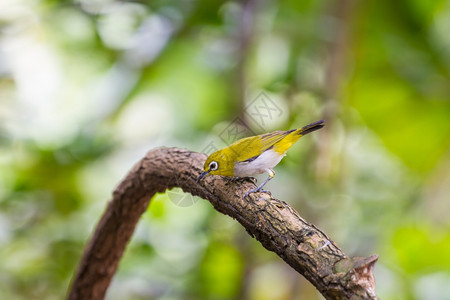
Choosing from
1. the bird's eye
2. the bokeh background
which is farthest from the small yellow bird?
the bokeh background

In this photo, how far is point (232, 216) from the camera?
99 cm

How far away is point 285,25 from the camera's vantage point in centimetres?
260

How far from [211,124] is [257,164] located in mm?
1531

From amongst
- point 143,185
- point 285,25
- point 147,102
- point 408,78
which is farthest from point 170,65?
point 143,185

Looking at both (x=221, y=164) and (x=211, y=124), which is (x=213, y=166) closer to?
(x=221, y=164)

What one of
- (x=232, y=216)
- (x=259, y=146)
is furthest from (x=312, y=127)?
(x=232, y=216)

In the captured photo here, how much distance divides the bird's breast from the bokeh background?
98 centimetres

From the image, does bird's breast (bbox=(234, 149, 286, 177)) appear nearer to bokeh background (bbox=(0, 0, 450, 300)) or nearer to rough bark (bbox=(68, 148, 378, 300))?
rough bark (bbox=(68, 148, 378, 300))

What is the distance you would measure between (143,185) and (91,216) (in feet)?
5.16

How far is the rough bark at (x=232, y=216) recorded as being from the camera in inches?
29.3

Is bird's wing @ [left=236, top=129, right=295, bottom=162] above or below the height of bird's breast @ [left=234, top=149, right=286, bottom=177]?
above

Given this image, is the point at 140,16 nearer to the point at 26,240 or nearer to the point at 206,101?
the point at 206,101

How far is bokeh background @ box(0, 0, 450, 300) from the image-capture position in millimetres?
2334

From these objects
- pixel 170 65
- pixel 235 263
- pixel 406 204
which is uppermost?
pixel 170 65
